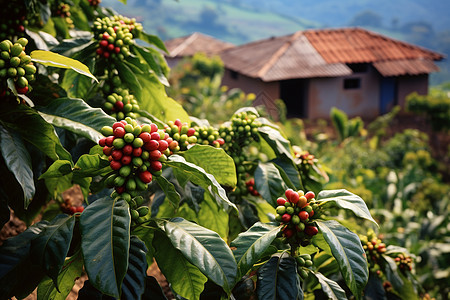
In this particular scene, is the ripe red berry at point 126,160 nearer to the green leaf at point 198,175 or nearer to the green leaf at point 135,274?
the green leaf at point 198,175

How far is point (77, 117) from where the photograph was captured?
1178 millimetres

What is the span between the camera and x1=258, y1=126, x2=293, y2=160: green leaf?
4.90 ft

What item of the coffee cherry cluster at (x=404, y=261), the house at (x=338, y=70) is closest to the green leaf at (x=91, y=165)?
the coffee cherry cluster at (x=404, y=261)

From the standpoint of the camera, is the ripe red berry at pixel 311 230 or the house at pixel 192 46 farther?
the house at pixel 192 46

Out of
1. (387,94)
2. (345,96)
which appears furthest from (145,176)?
(387,94)

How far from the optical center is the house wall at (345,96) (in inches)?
617

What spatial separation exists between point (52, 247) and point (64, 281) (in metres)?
0.21

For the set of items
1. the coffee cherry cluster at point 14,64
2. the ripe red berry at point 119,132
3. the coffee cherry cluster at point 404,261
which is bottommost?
the coffee cherry cluster at point 404,261

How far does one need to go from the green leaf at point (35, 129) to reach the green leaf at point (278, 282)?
644 millimetres

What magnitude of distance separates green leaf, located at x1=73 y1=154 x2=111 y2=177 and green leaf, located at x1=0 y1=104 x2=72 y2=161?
0.41 feet

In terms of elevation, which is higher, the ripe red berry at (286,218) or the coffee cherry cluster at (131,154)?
the coffee cherry cluster at (131,154)

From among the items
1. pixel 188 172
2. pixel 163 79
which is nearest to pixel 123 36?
pixel 163 79

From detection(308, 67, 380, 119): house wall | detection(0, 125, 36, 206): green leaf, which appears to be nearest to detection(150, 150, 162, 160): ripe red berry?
detection(0, 125, 36, 206): green leaf

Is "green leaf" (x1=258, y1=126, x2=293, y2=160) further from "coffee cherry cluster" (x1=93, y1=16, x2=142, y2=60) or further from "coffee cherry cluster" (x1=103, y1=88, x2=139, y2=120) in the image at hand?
"coffee cherry cluster" (x1=93, y1=16, x2=142, y2=60)
